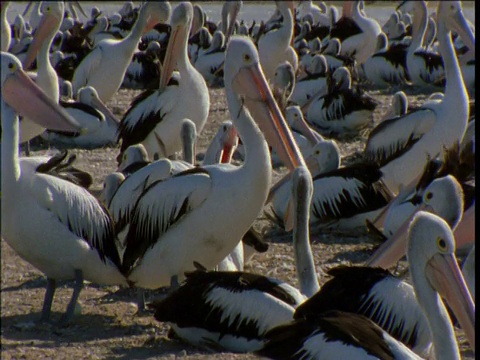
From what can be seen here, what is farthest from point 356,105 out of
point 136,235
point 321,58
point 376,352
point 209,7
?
point 209,7

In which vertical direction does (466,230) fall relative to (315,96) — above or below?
above

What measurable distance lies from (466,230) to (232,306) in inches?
56.2

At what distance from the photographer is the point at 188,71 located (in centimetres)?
784

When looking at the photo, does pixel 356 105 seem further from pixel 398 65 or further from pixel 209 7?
pixel 209 7

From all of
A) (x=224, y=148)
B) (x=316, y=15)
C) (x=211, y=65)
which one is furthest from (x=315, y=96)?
(x=316, y=15)

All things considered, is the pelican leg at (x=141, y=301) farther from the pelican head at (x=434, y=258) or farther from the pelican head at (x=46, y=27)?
the pelican head at (x=46, y=27)

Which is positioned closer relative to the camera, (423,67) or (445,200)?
(445,200)

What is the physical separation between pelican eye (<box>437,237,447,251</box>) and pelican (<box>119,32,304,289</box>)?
140 cm

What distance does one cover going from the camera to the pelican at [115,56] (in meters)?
10.0

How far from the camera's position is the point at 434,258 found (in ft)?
12.4

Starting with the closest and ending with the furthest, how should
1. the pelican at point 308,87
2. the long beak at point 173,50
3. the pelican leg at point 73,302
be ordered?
the pelican leg at point 73,302
the long beak at point 173,50
the pelican at point 308,87

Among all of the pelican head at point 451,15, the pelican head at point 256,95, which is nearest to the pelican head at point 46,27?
the pelican head at point 451,15

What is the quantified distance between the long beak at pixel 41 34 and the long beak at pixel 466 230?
531 cm

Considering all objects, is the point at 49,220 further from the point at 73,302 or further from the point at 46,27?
the point at 46,27
